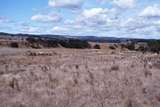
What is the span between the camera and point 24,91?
12.8 m

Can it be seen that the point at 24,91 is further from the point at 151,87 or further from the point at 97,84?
the point at 151,87

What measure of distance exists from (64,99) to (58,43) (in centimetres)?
10720

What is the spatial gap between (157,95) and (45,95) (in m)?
3.77

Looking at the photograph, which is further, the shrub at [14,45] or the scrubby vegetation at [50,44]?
the scrubby vegetation at [50,44]

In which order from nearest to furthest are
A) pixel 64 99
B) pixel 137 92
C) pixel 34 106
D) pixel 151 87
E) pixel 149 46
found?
pixel 34 106 → pixel 64 99 → pixel 137 92 → pixel 151 87 → pixel 149 46

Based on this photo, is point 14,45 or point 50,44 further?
point 50,44

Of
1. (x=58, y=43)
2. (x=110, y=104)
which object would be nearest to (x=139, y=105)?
(x=110, y=104)

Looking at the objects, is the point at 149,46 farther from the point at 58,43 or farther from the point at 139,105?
the point at 139,105

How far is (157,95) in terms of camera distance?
38.1 ft

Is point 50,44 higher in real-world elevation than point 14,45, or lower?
lower

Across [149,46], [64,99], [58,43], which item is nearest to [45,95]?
[64,99]

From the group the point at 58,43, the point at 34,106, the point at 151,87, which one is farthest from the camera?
the point at 58,43

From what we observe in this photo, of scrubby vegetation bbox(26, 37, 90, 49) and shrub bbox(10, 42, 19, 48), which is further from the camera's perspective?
scrubby vegetation bbox(26, 37, 90, 49)

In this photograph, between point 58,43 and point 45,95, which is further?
point 58,43
